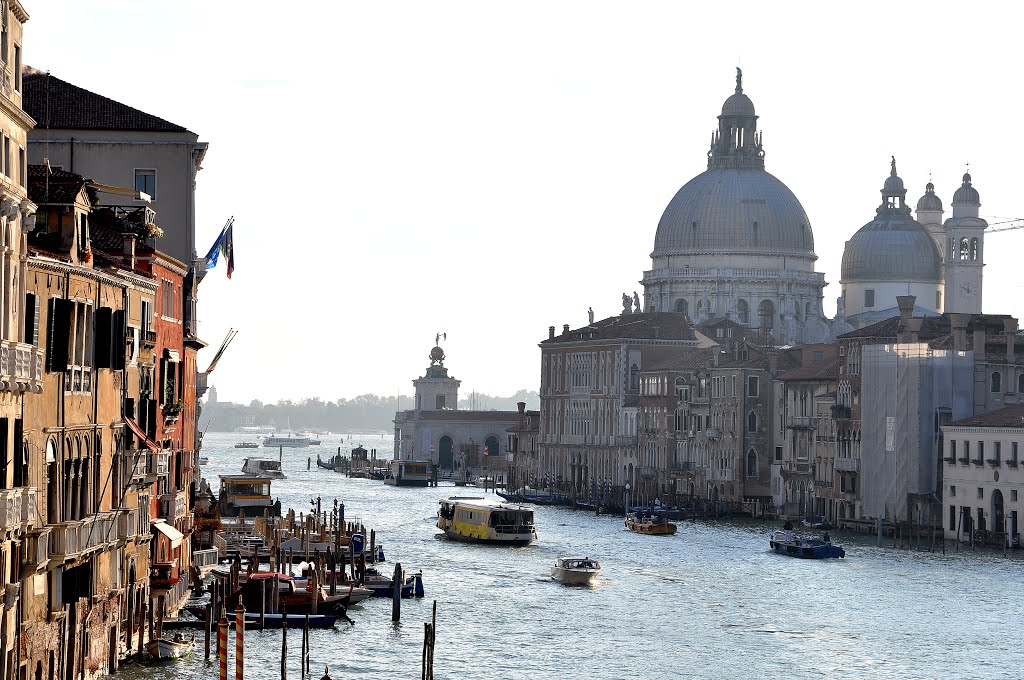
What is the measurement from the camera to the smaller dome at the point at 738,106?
125 metres

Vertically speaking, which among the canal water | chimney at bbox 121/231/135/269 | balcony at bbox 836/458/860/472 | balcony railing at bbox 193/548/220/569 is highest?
chimney at bbox 121/231/135/269

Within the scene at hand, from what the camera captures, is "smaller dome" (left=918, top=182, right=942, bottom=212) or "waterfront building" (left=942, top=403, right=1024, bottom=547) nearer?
"waterfront building" (left=942, top=403, right=1024, bottom=547)

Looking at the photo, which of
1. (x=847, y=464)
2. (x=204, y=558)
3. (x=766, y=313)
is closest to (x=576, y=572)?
(x=204, y=558)

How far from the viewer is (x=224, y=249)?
118 ft

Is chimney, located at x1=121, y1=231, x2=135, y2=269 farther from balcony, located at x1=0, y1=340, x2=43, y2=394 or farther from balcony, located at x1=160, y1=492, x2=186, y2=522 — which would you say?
balcony, located at x1=0, y1=340, x2=43, y2=394

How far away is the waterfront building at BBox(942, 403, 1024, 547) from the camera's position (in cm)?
5962

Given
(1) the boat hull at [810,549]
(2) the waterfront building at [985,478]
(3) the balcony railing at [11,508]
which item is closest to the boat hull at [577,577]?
(1) the boat hull at [810,549]

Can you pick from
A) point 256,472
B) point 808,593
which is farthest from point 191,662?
point 256,472

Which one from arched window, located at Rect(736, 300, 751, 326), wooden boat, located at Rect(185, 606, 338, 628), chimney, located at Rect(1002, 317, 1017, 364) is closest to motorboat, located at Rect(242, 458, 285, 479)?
arched window, located at Rect(736, 300, 751, 326)

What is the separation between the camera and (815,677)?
110 ft

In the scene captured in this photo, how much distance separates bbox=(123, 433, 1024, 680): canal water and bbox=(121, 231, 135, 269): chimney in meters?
5.08

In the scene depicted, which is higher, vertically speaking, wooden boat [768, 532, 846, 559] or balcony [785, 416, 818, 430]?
balcony [785, 416, 818, 430]

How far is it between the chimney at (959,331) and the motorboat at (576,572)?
22.7 m

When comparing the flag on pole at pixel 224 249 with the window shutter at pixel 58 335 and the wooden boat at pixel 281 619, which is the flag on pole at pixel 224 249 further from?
the window shutter at pixel 58 335
